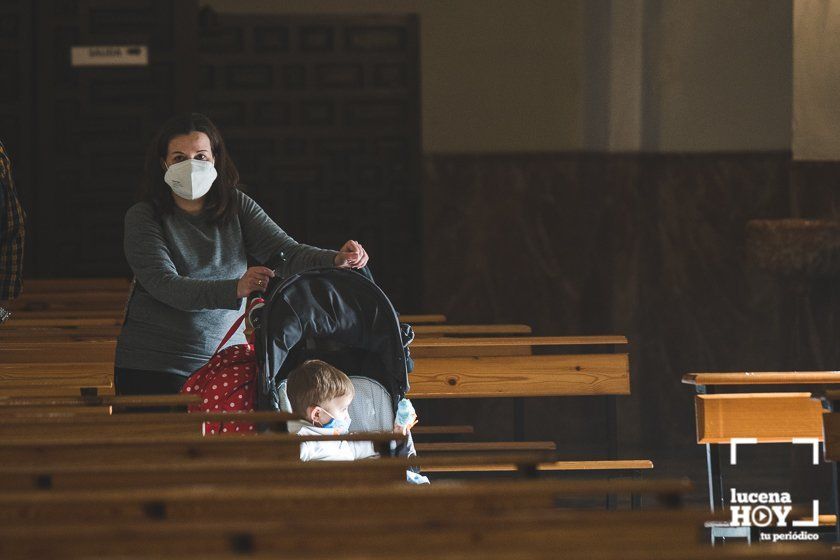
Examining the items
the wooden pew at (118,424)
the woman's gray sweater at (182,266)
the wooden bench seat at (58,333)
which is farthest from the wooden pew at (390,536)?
the wooden bench seat at (58,333)

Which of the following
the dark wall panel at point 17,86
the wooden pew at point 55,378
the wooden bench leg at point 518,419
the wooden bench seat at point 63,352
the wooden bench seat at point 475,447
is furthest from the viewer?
the dark wall panel at point 17,86

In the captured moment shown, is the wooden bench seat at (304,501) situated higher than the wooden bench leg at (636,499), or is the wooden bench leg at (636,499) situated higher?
the wooden bench seat at (304,501)

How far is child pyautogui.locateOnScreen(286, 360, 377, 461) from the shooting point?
13.4ft

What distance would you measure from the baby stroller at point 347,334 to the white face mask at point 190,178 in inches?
14.6

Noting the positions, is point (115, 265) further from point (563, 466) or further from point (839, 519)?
point (839, 519)

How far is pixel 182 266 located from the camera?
426cm

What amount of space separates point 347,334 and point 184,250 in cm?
58

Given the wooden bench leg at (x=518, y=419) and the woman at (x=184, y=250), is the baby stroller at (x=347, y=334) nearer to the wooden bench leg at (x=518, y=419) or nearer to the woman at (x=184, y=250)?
→ the woman at (x=184, y=250)

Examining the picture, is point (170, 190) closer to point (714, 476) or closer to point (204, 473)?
point (204, 473)

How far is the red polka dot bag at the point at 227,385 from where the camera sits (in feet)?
13.6

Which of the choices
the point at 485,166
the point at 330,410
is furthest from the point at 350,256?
the point at 485,166

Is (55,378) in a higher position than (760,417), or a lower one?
higher

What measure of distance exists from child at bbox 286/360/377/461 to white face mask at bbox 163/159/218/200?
0.63 metres

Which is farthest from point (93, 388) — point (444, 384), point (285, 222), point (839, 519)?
point (285, 222)
